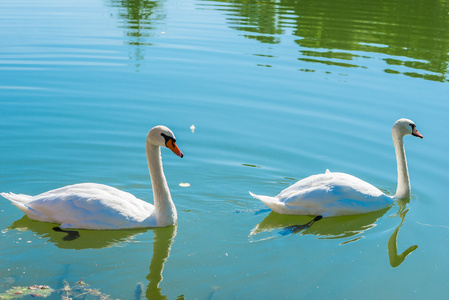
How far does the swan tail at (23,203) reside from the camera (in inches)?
290

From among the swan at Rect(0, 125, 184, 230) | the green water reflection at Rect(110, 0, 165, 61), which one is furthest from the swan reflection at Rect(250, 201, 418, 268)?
the green water reflection at Rect(110, 0, 165, 61)

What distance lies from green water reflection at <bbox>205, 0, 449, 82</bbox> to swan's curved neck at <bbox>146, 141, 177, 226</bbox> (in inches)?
370

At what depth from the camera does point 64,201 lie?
7.25 meters

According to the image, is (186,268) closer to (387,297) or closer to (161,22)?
(387,297)

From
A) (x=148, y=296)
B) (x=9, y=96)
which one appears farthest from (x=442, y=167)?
(x=9, y=96)

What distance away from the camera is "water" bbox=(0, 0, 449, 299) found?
663 cm

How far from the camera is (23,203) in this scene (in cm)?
746

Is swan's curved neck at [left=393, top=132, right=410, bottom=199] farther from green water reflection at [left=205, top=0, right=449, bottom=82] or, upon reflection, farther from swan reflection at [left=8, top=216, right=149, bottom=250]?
green water reflection at [left=205, top=0, right=449, bottom=82]

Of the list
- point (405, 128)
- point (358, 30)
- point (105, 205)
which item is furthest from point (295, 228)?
point (358, 30)

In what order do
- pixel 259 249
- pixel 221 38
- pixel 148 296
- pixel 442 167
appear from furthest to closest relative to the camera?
pixel 221 38 < pixel 442 167 < pixel 259 249 < pixel 148 296

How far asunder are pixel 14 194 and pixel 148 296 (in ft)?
8.27

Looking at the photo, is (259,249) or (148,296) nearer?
(148,296)

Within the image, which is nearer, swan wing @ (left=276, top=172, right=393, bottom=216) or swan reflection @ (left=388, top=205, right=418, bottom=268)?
swan reflection @ (left=388, top=205, right=418, bottom=268)

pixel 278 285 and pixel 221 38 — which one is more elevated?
pixel 221 38
